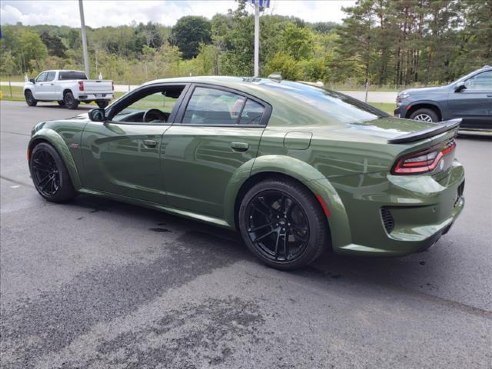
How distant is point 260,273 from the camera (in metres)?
3.28

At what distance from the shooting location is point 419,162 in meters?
2.83

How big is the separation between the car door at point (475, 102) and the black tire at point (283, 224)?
8.26 metres

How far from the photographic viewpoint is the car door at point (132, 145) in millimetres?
3932

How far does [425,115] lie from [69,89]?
15315 mm

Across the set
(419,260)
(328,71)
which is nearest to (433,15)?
(328,71)

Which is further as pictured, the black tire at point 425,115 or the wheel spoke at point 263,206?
the black tire at point 425,115

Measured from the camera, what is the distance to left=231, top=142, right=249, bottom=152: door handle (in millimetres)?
3314

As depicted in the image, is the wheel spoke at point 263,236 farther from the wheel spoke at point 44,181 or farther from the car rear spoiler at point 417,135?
the wheel spoke at point 44,181

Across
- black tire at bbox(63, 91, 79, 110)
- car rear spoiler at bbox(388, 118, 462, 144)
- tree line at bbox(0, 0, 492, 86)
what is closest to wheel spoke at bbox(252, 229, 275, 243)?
car rear spoiler at bbox(388, 118, 462, 144)

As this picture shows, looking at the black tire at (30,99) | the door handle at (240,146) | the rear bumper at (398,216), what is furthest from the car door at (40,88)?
the rear bumper at (398,216)

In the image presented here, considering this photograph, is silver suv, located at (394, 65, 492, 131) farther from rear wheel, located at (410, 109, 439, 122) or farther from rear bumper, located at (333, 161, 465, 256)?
rear bumper, located at (333, 161, 465, 256)

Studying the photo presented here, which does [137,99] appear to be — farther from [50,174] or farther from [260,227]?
[260,227]

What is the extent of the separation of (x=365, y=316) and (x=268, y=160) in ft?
4.12

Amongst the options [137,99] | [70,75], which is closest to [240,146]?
[137,99]
